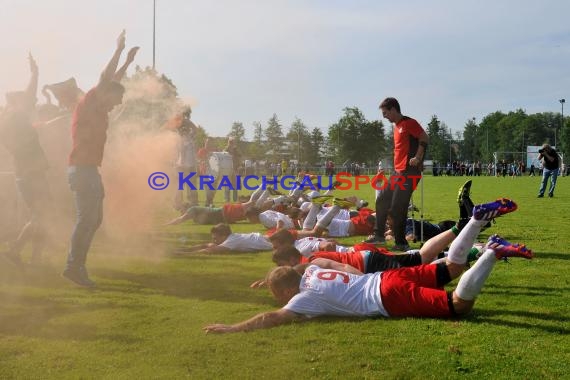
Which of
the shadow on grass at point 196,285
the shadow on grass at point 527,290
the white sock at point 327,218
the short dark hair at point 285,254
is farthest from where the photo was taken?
the white sock at point 327,218

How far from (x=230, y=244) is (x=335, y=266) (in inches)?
130

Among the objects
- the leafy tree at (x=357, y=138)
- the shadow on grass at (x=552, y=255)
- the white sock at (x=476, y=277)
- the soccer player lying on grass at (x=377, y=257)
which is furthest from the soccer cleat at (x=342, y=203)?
the leafy tree at (x=357, y=138)

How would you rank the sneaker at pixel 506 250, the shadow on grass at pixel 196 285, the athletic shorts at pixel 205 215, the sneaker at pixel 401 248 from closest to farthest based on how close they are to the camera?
the sneaker at pixel 506 250 < the shadow on grass at pixel 196 285 < the sneaker at pixel 401 248 < the athletic shorts at pixel 205 215

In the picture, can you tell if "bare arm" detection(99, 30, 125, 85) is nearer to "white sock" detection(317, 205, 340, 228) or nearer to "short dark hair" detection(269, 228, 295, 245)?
"short dark hair" detection(269, 228, 295, 245)

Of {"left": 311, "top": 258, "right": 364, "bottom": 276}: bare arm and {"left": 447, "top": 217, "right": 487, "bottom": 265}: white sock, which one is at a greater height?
{"left": 447, "top": 217, "right": 487, "bottom": 265}: white sock

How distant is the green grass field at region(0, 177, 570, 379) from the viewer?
3578 millimetres

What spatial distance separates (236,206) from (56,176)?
13.6 ft

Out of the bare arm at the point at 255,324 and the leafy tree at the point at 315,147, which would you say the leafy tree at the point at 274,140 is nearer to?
the leafy tree at the point at 315,147

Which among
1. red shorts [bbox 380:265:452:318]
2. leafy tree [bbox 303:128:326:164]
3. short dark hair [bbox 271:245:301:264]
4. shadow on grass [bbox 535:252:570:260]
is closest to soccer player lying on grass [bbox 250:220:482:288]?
short dark hair [bbox 271:245:301:264]

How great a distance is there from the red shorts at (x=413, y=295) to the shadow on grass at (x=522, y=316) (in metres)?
0.30

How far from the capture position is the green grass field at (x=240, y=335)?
11.7ft

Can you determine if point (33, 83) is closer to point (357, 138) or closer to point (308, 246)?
point (308, 246)

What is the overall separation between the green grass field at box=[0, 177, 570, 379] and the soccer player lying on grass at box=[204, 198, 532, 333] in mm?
108

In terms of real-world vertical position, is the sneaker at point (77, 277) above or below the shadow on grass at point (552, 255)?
below
